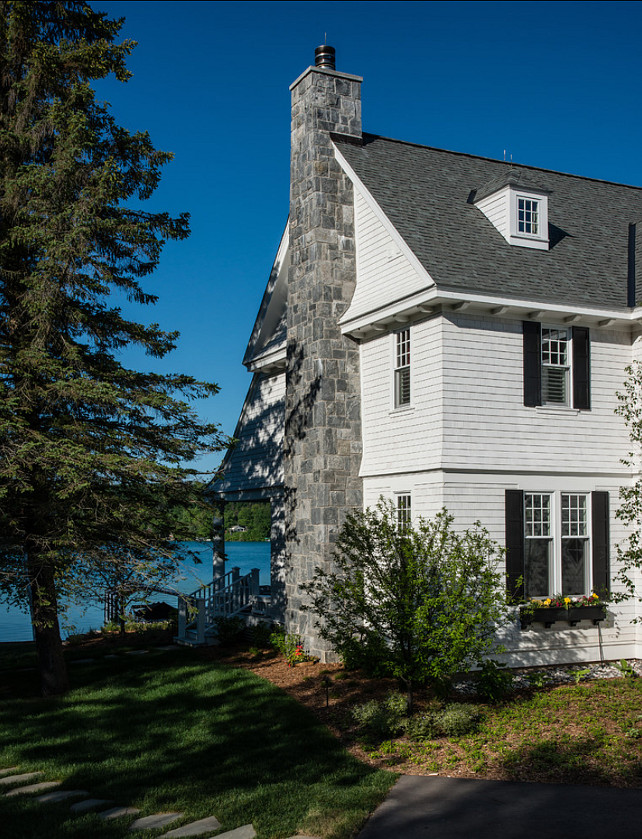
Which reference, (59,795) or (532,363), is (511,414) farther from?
(59,795)

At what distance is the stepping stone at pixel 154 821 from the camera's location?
709 cm

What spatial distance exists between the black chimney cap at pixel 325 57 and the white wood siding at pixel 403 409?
601 cm

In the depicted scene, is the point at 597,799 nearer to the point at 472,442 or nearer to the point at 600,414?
the point at 472,442

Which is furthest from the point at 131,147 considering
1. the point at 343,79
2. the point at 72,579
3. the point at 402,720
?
the point at 402,720

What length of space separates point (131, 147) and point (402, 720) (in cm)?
992

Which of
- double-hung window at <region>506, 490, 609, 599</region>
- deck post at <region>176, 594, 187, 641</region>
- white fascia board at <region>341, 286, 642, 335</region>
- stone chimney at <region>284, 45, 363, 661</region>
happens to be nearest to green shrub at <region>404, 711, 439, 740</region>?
double-hung window at <region>506, 490, 609, 599</region>

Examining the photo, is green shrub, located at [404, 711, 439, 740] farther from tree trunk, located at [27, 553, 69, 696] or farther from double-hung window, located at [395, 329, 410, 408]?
double-hung window, located at [395, 329, 410, 408]

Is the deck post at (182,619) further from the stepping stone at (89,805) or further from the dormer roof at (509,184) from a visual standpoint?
the dormer roof at (509,184)

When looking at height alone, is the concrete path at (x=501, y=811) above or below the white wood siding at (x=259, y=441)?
below

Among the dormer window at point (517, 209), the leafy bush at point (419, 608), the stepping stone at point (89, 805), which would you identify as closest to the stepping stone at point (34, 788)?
the stepping stone at point (89, 805)

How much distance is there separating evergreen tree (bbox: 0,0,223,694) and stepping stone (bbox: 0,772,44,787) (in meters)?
2.70

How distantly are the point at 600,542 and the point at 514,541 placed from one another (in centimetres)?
183

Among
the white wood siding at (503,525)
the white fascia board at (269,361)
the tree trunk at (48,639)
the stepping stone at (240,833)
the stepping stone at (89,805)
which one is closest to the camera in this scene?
the stepping stone at (240,833)

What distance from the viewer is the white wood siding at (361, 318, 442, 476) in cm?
1317
